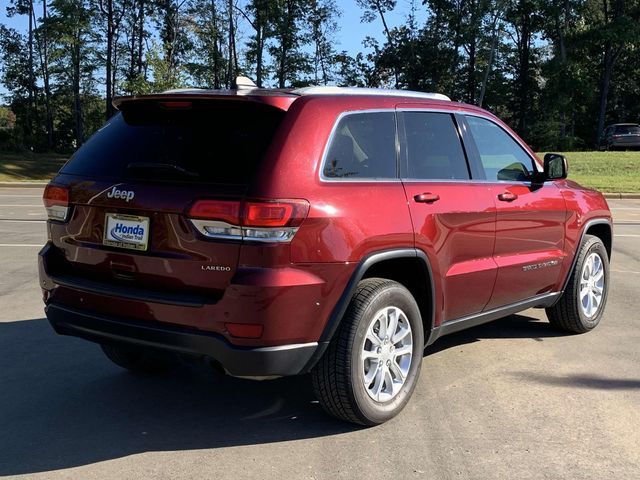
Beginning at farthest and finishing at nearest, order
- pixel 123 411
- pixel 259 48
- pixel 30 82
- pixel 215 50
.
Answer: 1. pixel 30 82
2. pixel 259 48
3. pixel 215 50
4. pixel 123 411

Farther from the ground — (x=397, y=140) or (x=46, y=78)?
(x=46, y=78)

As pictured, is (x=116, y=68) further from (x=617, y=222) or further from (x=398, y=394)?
(x=398, y=394)

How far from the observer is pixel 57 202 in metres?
3.82

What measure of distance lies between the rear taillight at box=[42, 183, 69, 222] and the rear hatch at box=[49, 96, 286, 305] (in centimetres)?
5

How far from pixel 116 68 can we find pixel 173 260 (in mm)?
48322

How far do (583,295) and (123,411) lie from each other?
12.7 ft

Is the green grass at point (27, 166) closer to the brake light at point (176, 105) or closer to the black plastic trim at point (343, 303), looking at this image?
the brake light at point (176, 105)

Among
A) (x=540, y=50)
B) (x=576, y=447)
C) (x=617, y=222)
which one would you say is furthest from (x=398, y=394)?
(x=540, y=50)

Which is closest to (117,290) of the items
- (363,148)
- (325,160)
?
(325,160)

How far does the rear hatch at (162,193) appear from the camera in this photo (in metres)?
3.24

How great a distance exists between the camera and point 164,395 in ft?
13.8

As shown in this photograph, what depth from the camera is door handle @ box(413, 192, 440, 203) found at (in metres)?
3.87

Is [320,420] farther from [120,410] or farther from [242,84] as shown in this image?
[242,84]

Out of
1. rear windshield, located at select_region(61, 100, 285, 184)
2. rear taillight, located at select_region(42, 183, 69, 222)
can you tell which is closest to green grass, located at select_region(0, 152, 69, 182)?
rear taillight, located at select_region(42, 183, 69, 222)
